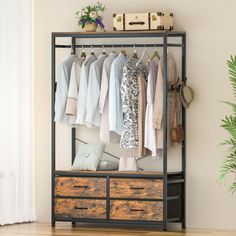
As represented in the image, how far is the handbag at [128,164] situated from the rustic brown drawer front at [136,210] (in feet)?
1.14

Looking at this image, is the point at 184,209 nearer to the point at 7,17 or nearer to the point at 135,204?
the point at 135,204

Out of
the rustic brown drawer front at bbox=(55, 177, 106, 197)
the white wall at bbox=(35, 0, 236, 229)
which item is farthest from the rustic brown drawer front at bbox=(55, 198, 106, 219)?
the white wall at bbox=(35, 0, 236, 229)

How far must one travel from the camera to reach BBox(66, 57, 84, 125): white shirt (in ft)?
27.2

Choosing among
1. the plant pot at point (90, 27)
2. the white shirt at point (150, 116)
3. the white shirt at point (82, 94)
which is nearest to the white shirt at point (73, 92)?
the white shirt at point (82, 94)

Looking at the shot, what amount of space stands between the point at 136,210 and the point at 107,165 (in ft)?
1.93

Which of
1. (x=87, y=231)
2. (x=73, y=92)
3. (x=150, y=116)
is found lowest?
(x=87, y=231)

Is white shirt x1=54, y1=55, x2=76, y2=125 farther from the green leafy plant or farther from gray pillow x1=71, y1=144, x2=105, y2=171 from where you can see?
the green leafy plant

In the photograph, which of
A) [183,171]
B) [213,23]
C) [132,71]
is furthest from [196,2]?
[183,171]

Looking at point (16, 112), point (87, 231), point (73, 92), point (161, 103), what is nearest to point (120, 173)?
point (87, 231)

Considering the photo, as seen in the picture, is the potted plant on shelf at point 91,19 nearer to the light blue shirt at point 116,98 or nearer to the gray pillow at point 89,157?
the light blue shirt at point 116,98

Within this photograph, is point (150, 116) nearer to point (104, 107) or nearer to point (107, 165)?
point (104, 107)

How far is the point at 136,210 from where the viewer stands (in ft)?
26.5

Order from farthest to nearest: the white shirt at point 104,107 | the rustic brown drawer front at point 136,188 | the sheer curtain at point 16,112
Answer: the sheer curtain at point 16,112, the white shirt at point 104,107, the rustic brown drawer front at point 136,188

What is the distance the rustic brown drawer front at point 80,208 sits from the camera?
8180 millimetres
